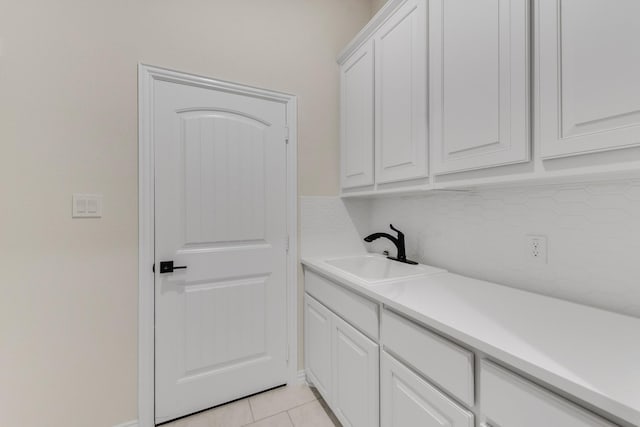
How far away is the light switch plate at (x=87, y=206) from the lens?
138cm

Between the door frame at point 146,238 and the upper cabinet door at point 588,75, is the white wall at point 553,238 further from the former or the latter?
the door frame at point 146,238

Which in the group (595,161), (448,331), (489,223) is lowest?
(448,331)

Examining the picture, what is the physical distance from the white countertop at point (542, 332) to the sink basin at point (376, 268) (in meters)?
0.27

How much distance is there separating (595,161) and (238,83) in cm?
177

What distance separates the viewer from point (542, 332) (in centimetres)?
76

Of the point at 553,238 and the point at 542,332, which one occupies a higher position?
the point at 553,238

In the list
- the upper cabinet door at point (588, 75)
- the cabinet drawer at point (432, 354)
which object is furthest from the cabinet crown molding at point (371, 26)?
the cabinet drawer at point (432, 354)

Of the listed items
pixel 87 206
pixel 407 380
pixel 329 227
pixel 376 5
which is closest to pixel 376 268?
pixel 329 227

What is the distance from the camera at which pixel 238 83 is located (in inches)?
68.9

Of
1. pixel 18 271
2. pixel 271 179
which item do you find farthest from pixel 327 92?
pixel 18 271

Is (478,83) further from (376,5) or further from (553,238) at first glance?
(376,5)

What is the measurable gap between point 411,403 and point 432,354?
24 centimetres

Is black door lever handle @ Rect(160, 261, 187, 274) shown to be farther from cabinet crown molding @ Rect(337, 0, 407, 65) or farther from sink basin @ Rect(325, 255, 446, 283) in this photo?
cabinet crown molding @ Rect(337, 0, 407, 65)

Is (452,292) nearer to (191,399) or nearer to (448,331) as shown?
(448,331)
